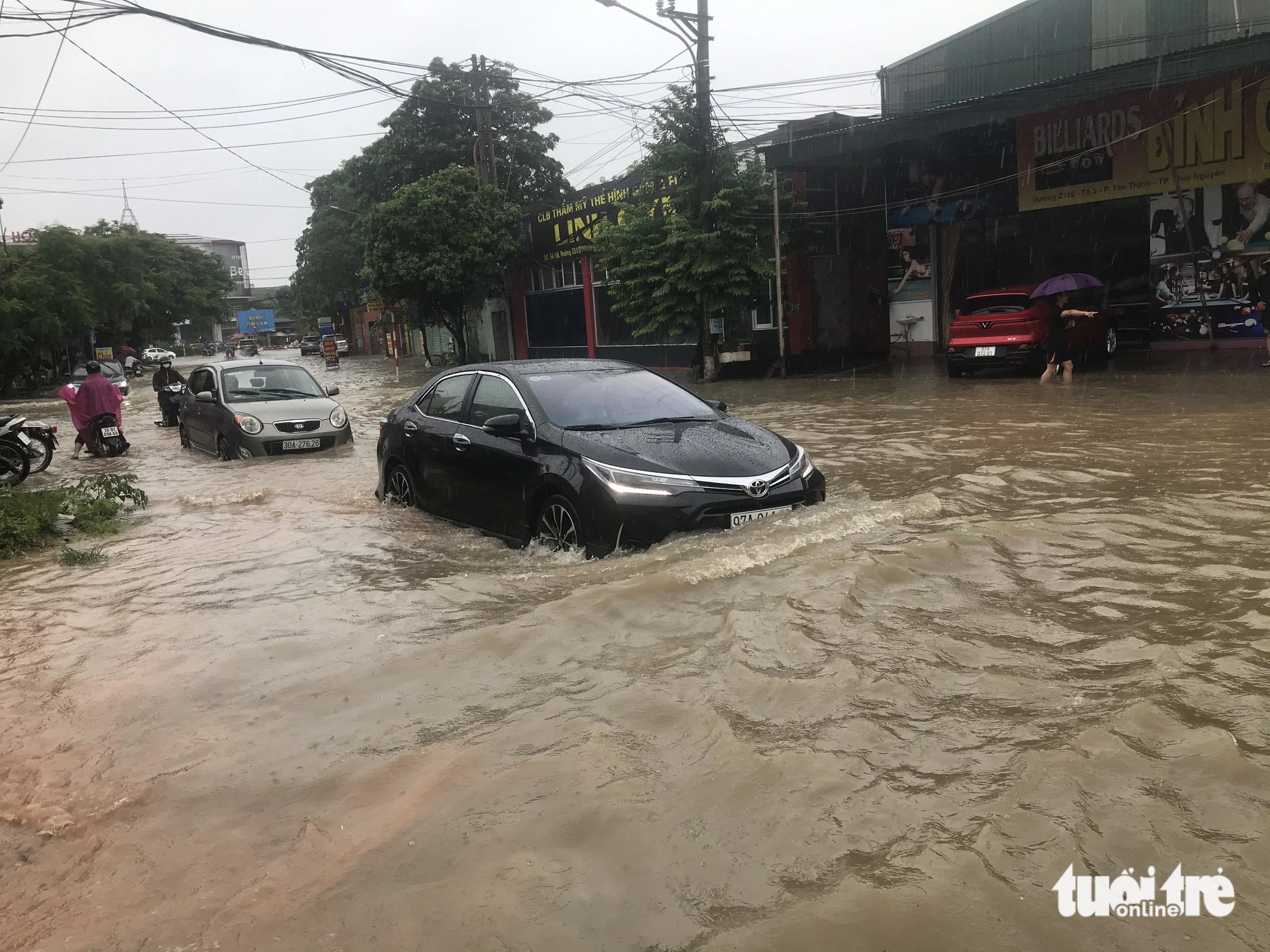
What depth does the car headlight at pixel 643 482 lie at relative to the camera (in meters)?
6.05

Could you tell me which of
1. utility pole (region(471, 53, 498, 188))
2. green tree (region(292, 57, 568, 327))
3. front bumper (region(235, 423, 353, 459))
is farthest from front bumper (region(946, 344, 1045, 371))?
green tree (region(292, 57, 568, 327))

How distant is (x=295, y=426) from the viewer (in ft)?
43.5

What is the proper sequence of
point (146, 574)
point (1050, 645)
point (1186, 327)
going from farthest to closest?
point (1186, 327) < point (146, 574) < point (1050, 645)

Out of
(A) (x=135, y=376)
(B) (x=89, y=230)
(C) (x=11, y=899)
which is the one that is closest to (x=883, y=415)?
(C) (x=11, y=899)

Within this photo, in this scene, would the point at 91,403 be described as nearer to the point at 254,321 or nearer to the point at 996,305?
the point at 996,305

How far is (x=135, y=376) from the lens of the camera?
166ft

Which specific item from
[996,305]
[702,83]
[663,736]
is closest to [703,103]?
[702,83]

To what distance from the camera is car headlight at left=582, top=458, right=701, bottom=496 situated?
6051mm

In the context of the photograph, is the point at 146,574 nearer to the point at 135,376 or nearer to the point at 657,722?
the point at 657,722

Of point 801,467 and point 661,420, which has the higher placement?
point 661,420

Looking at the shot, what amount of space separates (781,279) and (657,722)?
63.9ft

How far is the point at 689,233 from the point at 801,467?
1453cm

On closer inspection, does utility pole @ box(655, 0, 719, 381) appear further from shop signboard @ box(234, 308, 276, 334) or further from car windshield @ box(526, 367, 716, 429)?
shop signboard @ box(234, 308, 276, 334)

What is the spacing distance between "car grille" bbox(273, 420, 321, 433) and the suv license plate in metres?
8.75
